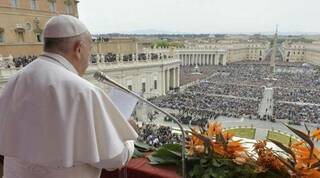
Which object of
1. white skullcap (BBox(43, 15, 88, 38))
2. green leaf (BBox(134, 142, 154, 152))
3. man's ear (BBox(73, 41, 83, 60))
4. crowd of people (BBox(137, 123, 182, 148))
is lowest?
crowd of people (BBox(137, 123, 182, 148))

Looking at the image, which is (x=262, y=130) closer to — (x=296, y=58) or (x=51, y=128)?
(x=51, y=128)

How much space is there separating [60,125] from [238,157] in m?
1.17

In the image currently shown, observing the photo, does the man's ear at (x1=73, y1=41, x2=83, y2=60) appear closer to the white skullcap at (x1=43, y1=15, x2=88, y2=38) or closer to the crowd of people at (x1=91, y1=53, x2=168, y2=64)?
the white skullcap at (x1=43, y1=15, x2=88, y2=38)

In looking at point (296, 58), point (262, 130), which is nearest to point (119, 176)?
point (262, 130)

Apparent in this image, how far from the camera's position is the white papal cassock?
1.23 metres

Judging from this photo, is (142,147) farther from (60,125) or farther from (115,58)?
(115,58)

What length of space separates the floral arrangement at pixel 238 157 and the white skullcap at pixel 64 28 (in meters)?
1.05

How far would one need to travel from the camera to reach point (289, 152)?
168 cm

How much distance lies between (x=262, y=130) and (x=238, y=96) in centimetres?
1026

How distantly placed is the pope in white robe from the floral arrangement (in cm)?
72

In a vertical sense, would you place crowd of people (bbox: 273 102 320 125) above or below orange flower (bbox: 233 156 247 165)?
below

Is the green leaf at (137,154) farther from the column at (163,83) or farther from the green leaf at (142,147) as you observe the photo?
the column at (163,83)

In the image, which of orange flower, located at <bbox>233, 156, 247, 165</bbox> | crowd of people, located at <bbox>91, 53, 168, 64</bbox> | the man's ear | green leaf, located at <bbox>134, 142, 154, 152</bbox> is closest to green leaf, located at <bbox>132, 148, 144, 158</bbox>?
green leaf, located at <bbox>134, 142, 154, 152</bbox>

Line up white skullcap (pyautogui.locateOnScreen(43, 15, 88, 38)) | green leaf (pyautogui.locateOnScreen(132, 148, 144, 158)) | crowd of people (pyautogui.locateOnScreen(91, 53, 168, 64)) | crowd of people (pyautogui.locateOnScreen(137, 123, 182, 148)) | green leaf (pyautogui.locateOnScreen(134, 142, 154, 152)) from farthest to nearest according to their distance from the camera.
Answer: crowd of people (pyautogui.locateOnScreen(91, 53, 168, 64))
crowd of people (pyautogui.locateOnScreen(137, 123, 182, 148))
green leaf (pyautogui.locateOnScreen(134, 142, 154, 152))
green leaf (pyautogui.locateOnScreen(132, 148, 144, 158))
white skullcap (pyautogui.locateOnScreen(43, 15, 88, 38))
